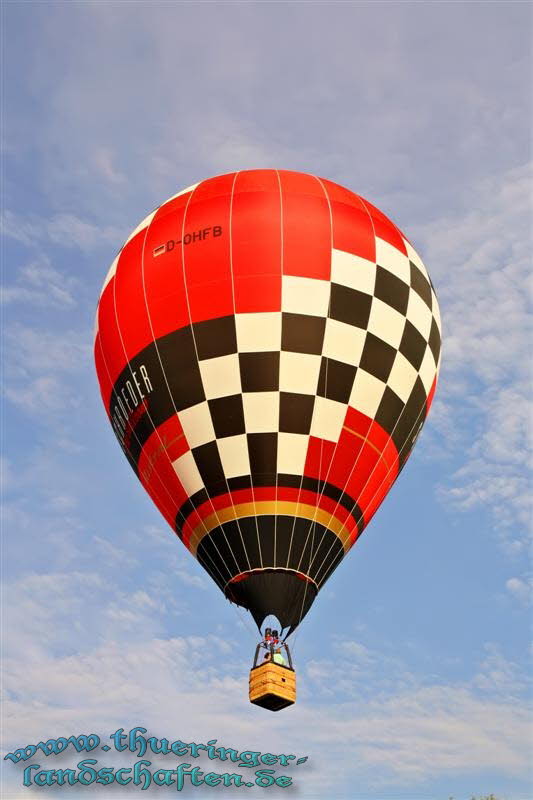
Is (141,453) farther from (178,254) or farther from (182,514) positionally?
(178,254)

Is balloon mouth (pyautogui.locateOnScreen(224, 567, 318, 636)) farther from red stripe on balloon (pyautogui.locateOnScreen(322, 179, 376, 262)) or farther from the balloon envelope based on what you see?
red stripe on balloon (pyautogui.locateOnScreen(322, 179, 376, 262))

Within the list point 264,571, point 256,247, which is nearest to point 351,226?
point 256,247

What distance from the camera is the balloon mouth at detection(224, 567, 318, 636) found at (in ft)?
47.9

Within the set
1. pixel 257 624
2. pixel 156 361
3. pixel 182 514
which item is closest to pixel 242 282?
pixel 156 361

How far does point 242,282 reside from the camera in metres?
15.5

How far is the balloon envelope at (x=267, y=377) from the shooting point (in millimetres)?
15047

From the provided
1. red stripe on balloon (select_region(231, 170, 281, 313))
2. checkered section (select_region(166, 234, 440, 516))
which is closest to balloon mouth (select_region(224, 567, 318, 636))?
checkered section (select_region(166, 234, 440, 516))

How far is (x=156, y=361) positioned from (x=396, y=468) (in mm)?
4422

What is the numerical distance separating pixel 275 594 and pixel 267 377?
128 inches

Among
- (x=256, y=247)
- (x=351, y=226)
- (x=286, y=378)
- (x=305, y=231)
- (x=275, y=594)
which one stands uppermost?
(x=351, y=226)

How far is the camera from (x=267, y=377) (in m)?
15.2

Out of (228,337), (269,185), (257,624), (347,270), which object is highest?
(269,185)

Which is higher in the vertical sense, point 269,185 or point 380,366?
point 269,185

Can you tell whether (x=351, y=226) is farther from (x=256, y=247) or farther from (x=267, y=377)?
(x=267, y=377)
